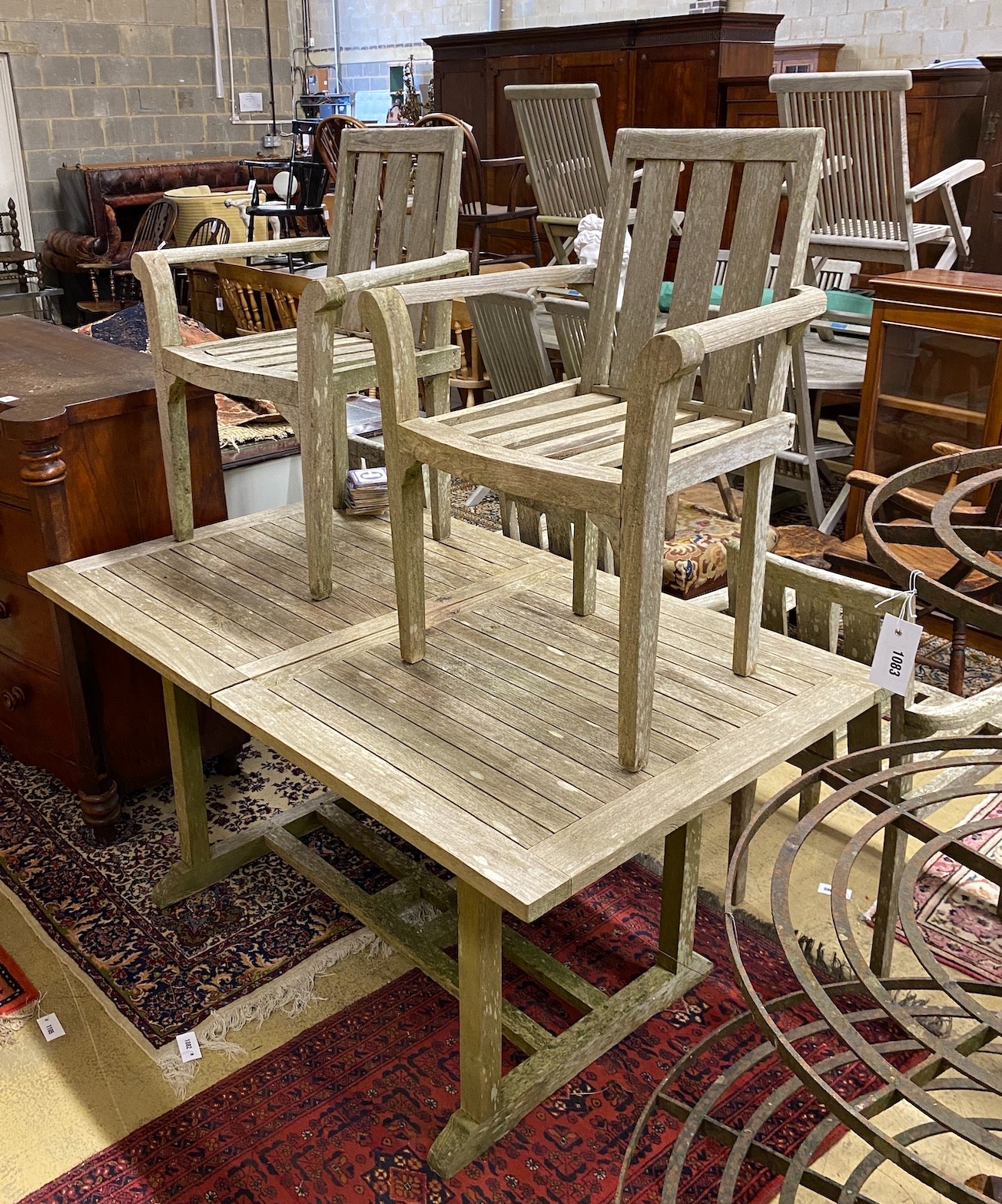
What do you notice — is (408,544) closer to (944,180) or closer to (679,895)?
(679,895)

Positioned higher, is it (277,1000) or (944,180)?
(944,180)

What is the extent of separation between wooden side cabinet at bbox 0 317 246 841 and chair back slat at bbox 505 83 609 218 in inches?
109

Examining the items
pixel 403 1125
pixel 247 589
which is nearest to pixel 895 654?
pixel 403 1125

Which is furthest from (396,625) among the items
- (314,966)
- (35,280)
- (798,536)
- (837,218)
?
(35,280)

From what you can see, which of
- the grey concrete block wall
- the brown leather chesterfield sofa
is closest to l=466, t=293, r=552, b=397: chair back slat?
the brown leather chesterfield sofa

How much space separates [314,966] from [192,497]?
106cm

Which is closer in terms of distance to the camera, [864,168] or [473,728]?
[473,728]

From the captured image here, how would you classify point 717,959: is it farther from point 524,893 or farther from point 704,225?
point 704,225

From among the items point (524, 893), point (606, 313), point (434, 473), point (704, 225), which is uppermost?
point (704, 225)

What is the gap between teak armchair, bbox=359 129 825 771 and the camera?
1490 millimetres

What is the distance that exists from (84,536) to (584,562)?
1.02 metres

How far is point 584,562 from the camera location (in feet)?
6.69

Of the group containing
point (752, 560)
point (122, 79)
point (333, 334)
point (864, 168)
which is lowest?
point (752, 560)

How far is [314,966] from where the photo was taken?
199 cm
